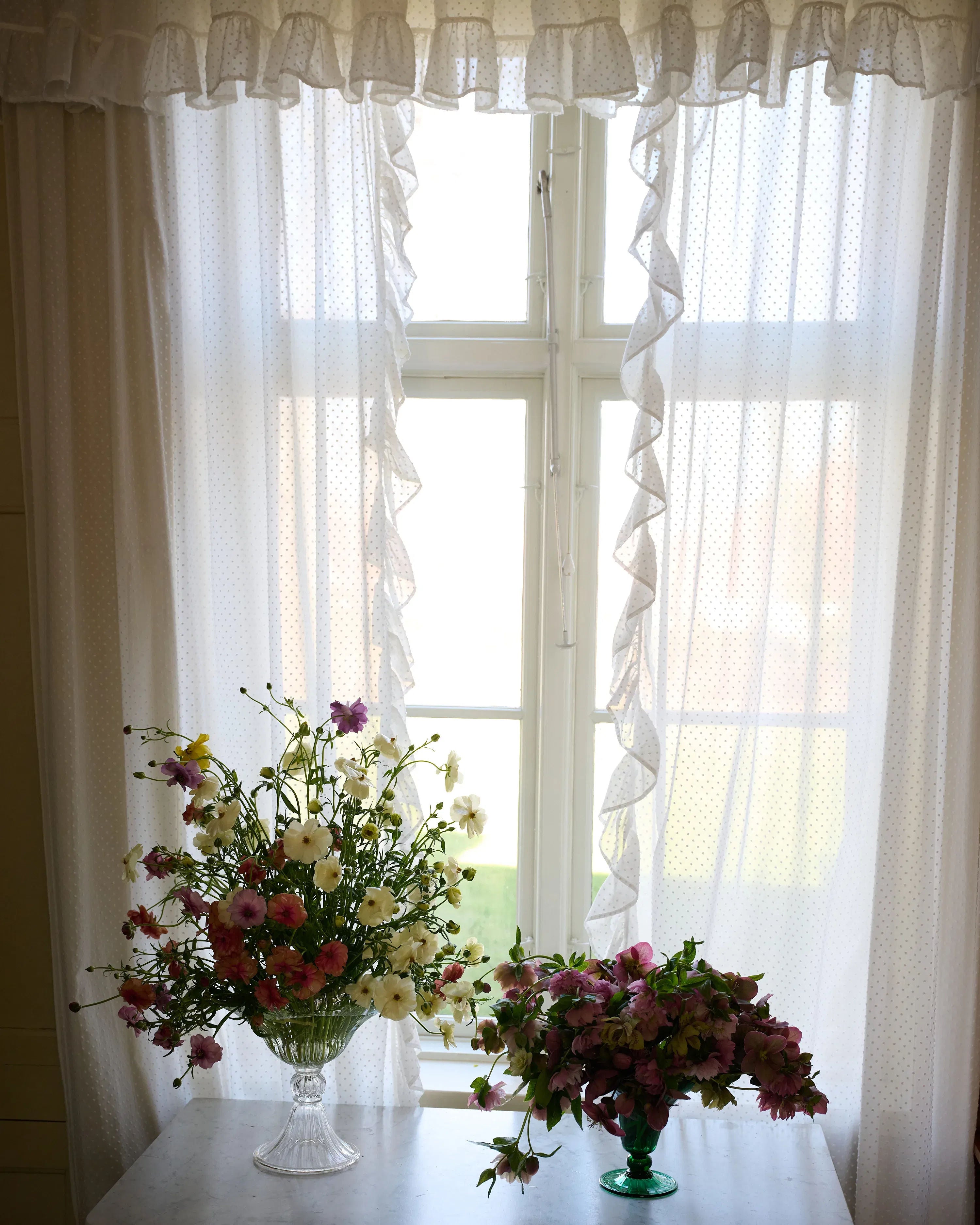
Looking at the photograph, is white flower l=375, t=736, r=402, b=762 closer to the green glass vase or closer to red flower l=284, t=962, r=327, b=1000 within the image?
red flower l=284, t=962, r=327, b=1000

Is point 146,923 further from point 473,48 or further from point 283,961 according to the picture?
point 473,48

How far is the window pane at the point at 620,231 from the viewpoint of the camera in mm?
2023

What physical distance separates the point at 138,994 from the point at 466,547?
101 centimetres

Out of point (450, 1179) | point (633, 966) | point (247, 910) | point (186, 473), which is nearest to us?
point (247, 910)

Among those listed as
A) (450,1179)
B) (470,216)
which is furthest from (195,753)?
(470,216)

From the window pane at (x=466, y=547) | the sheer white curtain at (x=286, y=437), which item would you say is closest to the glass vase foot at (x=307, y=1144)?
the sheer white curtain at (x=286, y=437)

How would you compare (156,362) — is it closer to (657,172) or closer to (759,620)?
(657,172)

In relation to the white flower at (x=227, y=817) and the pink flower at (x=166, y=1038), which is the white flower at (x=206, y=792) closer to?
the white flower at (x=227, y=817)

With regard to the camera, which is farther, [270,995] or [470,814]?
[470,814]

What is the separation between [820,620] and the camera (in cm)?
182

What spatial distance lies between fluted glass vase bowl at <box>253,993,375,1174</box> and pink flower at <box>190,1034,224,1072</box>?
0.20 feet

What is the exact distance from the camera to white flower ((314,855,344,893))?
4.51 ft

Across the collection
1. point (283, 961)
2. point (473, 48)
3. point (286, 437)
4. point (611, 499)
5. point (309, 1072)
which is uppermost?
point (473, 48)

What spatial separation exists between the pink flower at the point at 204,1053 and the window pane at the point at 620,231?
1391 millimetres
